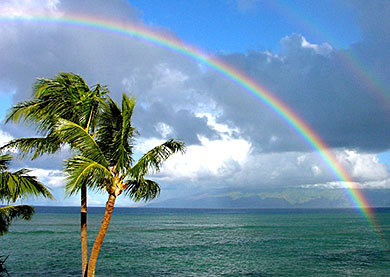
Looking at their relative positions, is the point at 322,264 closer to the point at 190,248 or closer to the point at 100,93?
the point at 190,248

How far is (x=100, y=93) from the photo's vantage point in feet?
→ 47.0

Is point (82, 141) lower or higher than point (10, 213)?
higher

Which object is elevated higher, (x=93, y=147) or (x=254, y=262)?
(x=93, y=147)

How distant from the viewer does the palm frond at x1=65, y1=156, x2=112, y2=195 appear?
11.0m

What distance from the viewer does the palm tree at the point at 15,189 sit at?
12.2 m

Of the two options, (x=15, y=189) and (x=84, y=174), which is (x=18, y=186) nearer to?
(x=15, y=189)

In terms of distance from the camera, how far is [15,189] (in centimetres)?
1221

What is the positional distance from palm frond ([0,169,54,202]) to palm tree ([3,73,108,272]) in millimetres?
1203

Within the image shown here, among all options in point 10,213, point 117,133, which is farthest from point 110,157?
point 10,213

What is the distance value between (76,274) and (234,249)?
26402 mm

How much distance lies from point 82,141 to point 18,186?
8.50ft

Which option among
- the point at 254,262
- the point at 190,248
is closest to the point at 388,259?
the point at 254,262

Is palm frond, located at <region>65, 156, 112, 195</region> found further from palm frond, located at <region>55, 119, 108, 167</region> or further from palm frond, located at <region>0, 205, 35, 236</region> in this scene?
palm frond, located at <region>0, 205, 35, 236</region>

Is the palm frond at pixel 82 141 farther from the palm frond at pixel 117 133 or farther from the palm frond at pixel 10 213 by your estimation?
the palm frond at pixel 10 213
